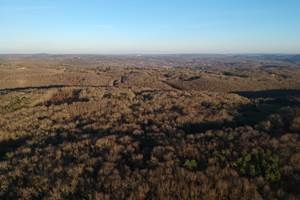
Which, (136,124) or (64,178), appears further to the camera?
(136,124)

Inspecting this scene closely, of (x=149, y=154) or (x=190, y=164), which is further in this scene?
(x=149, y=154)

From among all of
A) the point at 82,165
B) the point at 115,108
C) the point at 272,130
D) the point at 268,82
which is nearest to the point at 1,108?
the point at 115,108

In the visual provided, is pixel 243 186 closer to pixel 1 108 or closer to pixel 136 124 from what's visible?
pixel 136 124

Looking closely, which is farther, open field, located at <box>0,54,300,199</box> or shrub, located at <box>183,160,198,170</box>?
shrub, located at <box>183,160,198,170</box>

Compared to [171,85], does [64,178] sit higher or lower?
higher

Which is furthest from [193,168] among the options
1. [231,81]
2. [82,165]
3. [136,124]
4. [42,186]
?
[231,81]

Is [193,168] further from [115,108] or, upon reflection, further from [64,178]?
[115,108]

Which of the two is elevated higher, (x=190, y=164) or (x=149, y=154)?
(x=190, y=164)

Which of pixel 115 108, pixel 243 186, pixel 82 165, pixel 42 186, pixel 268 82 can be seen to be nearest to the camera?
pixel 243 186

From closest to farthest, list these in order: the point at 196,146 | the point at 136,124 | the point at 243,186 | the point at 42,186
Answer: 1. the point at 243,186
2. the point at 42,186
3. the point at 196,146
4. the point at 136,124

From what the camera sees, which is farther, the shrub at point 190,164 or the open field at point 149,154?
the shrub at point 190,164
